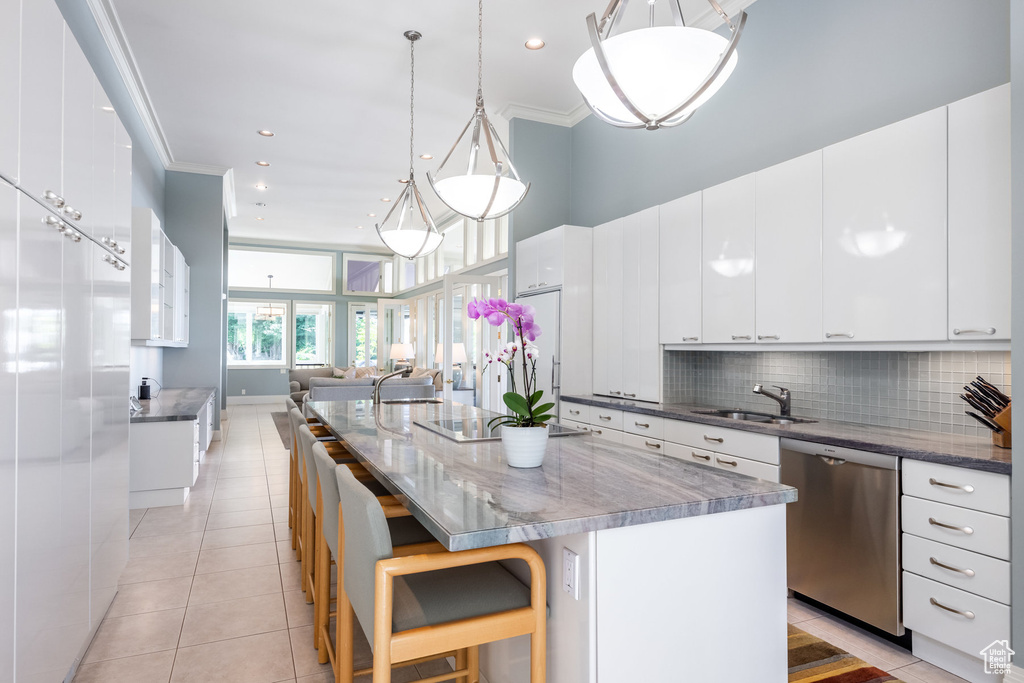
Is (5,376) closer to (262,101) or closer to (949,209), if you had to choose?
(949,209)

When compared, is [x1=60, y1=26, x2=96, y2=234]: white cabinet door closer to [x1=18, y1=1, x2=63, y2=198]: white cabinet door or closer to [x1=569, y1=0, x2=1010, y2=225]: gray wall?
[x1=18, y1=1, x2=63, y2=198]: white cabinet door

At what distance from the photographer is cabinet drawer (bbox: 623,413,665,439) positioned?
3504 mm

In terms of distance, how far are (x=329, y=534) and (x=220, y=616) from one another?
114cm

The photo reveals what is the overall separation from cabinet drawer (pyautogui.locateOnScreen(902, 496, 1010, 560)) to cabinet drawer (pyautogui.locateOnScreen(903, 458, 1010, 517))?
0.02m

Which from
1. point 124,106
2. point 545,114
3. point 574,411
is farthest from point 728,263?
point 124,106

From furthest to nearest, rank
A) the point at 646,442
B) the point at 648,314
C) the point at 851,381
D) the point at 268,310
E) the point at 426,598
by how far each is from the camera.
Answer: the point at 268,310 < the point at 648,314 < the point at 646,442 < the point at 851,381 < the point at 426,598

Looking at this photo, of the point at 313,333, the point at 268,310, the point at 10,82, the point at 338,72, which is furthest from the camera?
the point at 313,333

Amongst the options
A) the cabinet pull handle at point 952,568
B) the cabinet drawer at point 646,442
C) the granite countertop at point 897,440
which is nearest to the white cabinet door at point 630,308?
the cabinet drawer at point 646,442

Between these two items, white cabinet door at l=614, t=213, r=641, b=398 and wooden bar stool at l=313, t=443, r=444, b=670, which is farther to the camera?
white cabinet door at l=614, t=213, r=641, b=398

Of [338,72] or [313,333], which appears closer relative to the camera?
[338,72]

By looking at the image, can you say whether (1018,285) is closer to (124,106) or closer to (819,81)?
(819,81)

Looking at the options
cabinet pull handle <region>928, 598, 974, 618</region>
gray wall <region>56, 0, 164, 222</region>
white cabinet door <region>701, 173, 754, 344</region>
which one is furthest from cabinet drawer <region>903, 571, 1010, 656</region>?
gray wall <region>56, 0, 164, 222</region>

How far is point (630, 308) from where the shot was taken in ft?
13.6

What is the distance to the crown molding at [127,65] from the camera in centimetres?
378
